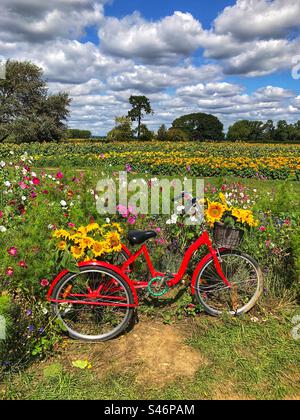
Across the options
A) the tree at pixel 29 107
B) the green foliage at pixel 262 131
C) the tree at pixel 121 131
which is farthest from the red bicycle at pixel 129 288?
the green foliage at pixel 262 131

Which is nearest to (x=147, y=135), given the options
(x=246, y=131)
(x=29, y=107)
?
(x=29, y=107)

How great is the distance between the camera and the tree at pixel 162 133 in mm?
52809

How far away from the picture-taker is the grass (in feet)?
8.58

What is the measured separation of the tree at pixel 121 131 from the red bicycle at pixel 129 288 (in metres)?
46.4

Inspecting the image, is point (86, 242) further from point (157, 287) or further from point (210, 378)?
point (210, 378)

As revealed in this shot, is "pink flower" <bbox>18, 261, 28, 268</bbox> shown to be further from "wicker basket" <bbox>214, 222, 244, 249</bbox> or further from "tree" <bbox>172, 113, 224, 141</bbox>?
"tree" <bbox>172, 113, 224, 141</bbox>

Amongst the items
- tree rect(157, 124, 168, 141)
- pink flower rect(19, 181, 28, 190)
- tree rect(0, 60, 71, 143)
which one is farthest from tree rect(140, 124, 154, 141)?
pink flower rect(19, 181, 28, 190)

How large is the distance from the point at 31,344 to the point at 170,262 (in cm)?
177

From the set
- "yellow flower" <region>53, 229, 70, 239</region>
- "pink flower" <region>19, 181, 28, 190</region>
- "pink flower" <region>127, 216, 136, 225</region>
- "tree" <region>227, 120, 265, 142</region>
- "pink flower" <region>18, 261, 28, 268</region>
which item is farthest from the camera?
"tree" <region>227, 120, 265, 142</region>

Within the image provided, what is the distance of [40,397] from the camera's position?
2535 mm

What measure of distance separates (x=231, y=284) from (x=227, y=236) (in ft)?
1.82

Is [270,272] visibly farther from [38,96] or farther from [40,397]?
[38,96]

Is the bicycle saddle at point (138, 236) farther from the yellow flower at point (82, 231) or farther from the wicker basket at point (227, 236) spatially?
the wicker basket at point (227, 236)

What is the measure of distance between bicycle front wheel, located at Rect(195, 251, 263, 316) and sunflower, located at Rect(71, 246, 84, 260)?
3.91 ft
